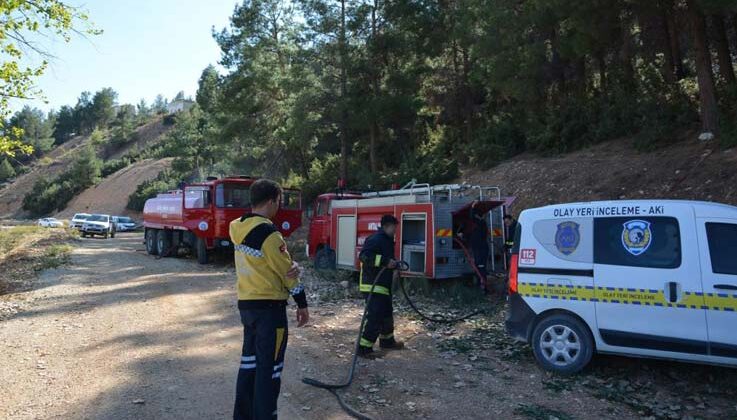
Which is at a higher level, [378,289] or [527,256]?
[527,256]

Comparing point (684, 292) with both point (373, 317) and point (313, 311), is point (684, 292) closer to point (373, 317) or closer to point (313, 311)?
point (373, 317)

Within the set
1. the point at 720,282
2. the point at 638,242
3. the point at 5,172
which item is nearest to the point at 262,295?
the point at 638,242

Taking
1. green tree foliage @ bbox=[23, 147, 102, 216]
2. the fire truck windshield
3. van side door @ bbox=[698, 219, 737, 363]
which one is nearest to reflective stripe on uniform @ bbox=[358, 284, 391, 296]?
van side door @ bbox=[698, 219, 737, 363]

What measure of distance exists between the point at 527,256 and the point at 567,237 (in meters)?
0.50

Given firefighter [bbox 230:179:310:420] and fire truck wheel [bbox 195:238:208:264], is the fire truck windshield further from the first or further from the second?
firefighter [bbox 230:179:310:420]

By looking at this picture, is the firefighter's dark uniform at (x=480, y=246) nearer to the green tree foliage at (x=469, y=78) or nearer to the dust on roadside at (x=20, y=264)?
the green tree foliage at (x=469, y=78)

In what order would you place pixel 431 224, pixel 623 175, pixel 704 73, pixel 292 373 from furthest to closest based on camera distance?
1. pixel 623 175
2. pixel 704 73
3. pixel 431 224
4. pixel 292 373

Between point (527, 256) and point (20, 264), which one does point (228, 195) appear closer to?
point (20, 264)

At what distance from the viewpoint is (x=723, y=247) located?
17.7 feet

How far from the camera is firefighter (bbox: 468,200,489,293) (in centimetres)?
1095

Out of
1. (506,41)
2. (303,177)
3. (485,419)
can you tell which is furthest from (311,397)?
(303,177)

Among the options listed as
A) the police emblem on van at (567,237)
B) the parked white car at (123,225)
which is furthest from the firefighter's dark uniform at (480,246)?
the parked white car at (123,225)

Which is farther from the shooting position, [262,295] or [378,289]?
[378,289]

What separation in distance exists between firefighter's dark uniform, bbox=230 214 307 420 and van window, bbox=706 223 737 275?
Answer: 13.2 ft
